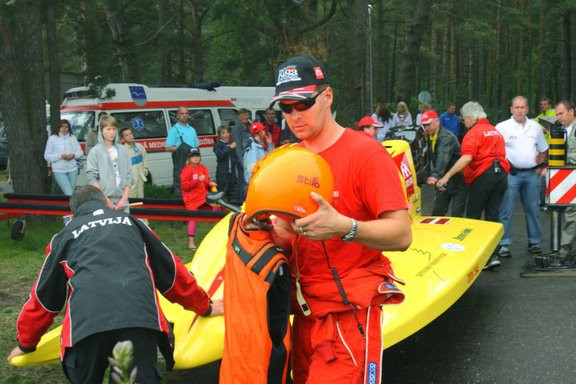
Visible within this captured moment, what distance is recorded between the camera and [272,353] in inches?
111

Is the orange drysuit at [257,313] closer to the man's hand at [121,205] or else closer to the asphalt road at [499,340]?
the asphalt road at [499,340]

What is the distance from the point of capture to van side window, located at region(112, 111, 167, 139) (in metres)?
15.8

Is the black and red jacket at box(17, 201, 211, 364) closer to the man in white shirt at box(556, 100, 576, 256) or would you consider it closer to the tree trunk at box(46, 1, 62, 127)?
the man in white shirt at box(556, 100, 576, 256)

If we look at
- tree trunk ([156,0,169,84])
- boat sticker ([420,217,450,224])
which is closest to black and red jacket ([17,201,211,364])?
boat sticker ([420,217,450,224])

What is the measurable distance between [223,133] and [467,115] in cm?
503

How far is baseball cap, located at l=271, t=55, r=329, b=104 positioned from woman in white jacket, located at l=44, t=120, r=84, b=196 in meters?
9.73

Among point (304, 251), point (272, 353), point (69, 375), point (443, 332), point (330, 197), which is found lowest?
point (443, 332)

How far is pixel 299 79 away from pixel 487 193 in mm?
5833

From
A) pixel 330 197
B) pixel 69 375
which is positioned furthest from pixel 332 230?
pixel 69 375

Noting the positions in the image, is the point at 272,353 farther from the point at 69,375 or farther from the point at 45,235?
the point at 45,235

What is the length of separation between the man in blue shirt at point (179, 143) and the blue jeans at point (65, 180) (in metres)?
1.65

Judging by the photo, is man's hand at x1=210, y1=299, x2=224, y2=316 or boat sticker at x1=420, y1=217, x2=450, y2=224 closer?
man's hand at x1=210, y1=299, x2=224, y2=316

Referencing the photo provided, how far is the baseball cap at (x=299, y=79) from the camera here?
2.93m

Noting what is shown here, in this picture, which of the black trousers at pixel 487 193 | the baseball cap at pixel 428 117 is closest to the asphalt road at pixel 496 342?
the black trousers at pixel 487 193
